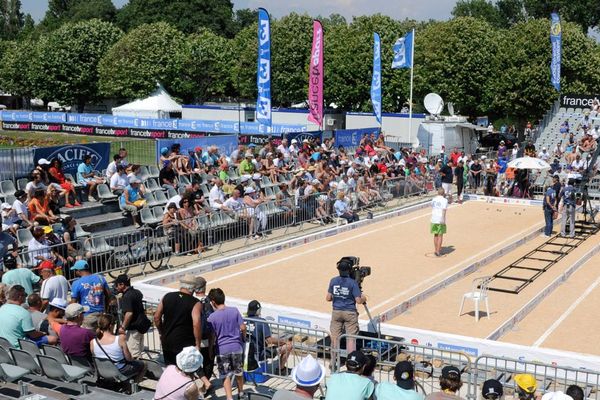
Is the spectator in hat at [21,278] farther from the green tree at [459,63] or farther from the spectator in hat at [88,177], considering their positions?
the green tree at [459,63]

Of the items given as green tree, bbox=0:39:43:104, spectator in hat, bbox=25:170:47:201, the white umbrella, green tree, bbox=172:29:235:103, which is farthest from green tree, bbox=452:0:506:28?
spectator in hat, bbox=25:170:47:201

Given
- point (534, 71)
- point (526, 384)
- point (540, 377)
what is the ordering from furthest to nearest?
1. point (534, 71)
2. point (540, 377)
3. point (526, 384)

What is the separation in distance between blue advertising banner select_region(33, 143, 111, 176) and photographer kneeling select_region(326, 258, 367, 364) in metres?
12.6

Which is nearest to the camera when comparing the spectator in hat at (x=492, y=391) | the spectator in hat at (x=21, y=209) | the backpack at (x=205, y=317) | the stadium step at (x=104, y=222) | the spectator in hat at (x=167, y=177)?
the spectator in hat at (x=492, y=391)

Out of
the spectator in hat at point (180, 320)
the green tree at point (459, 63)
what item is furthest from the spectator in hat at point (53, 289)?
the green tree at point (459, 63)

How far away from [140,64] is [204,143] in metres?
43.4

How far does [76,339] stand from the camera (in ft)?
30.1

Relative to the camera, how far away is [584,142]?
36.2 metres

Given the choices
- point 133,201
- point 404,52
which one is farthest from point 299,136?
point 133,201

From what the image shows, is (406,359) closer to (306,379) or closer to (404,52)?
(306,379)

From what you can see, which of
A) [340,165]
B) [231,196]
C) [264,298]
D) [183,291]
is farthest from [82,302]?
[340,165]

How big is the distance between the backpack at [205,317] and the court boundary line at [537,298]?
17.4 feet

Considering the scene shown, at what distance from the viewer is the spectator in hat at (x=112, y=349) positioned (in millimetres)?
9125

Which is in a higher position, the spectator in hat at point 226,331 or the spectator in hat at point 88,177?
the spectator in hat at point 88,177
